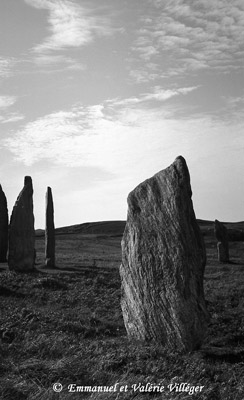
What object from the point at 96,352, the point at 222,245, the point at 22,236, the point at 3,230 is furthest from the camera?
the point at 222,245

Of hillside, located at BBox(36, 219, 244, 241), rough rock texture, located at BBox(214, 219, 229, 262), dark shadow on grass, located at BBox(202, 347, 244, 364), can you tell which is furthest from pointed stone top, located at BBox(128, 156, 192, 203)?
hillside, located at BBox(36, 219, 244, 241)

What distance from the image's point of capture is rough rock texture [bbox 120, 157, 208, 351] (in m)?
13.0

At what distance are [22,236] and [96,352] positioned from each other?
19.2 meters

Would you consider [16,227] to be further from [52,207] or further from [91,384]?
[91,384]

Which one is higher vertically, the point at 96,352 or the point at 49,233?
the point at 49,233

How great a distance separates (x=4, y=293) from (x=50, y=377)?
12.8m

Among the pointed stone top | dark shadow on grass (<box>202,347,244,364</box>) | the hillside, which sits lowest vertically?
dark shadow on grass (<box>202,347,244,364</box>)

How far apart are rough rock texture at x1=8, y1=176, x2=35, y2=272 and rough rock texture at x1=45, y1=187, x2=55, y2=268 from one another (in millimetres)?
3432

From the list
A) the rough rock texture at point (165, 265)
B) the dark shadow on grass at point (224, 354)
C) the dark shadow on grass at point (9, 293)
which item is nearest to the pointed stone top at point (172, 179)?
the rough rock texture at point (165, 265)

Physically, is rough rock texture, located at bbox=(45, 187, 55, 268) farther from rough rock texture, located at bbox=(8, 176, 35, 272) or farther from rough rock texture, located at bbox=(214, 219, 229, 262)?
rough rock texture, located at bbox=(214, 219, 229, 262)

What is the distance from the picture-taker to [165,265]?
13.4 meters

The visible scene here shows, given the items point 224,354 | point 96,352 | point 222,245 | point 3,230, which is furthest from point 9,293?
point 222,245

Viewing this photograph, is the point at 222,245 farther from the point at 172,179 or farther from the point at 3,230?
the point at 172,179

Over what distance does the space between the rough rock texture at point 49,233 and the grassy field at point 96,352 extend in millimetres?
10348
